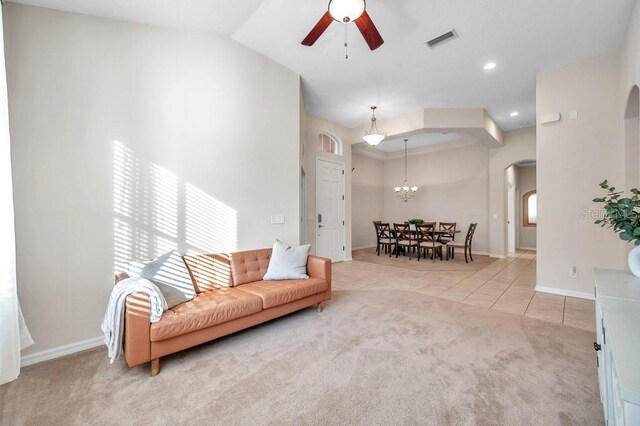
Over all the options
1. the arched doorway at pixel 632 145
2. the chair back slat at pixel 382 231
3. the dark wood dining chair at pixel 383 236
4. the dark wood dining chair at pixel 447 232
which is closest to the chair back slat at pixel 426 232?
the dark wood dining chair at pixel 447 232

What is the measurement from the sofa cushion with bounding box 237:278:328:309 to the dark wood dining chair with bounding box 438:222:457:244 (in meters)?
4.91

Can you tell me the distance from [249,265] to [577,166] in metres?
4.71

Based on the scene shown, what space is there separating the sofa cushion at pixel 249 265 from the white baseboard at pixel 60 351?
133 cm

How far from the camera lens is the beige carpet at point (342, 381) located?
1.62m

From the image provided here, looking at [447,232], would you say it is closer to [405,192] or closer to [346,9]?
[405,192]

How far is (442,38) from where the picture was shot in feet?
10.8

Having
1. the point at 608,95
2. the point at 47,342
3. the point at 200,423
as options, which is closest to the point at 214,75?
the point at 47,342

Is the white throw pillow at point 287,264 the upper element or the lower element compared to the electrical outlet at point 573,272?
upper

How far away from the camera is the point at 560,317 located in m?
3.06

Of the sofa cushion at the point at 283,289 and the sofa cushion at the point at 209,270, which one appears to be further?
the sofa cushion at the point at 209,270

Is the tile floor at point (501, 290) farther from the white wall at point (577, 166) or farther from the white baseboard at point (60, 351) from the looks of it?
the white baseboard at point (60, 351)

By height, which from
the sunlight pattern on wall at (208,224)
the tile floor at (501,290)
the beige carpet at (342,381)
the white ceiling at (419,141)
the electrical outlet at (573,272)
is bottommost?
the tile floor at (501,290)

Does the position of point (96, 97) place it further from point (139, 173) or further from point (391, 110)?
point (391, 110)

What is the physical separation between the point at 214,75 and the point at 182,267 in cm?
230
